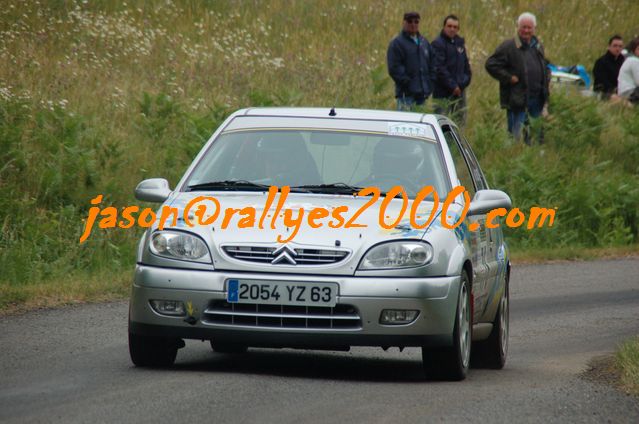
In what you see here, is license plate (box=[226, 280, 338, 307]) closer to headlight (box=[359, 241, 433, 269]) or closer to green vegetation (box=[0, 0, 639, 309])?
headlight (box=[359, 241, 433, 269])

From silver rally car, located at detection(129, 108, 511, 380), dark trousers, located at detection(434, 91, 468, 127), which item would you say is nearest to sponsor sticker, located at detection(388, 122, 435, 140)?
silver rally car, located at detection(129, 108, 511, 380)

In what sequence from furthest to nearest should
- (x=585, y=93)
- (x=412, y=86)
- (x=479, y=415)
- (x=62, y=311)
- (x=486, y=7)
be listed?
(x=486, y=7), (x=585, y=93), (x=412, y=86), (x=62, y=311), (x=479, y=415)

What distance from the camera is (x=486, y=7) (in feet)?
117

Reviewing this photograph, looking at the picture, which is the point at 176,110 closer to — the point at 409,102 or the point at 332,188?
the point at 409,102

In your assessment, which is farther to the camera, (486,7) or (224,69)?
(486,7)

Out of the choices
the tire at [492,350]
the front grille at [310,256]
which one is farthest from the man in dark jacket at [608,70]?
the front grille at [310,256]

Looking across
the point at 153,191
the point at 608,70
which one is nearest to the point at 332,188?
the point at 153,191

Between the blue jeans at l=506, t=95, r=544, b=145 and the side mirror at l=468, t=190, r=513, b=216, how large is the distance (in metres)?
13.4

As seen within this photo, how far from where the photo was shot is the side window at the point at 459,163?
978 centimetres

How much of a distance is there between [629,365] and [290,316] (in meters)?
2.16

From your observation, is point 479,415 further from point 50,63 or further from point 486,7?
point 486,7

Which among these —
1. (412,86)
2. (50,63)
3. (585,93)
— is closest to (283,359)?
(412,86)

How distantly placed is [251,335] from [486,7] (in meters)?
28.4

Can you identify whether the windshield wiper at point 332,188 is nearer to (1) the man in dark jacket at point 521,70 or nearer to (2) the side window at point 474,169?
(2) the side window at point 474,169
